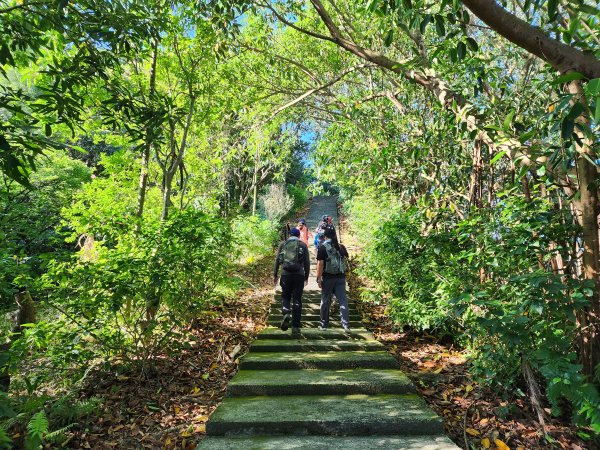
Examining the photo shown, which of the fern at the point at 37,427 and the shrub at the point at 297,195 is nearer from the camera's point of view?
the fern at the point at 37,427

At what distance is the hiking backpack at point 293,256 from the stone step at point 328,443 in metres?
2.90

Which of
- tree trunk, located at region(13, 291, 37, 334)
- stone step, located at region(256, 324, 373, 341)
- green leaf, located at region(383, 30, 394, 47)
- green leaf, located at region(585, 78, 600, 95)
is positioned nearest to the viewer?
green leaf, located at region(585, 78, 600, 95)

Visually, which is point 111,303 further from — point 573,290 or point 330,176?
point 330,176

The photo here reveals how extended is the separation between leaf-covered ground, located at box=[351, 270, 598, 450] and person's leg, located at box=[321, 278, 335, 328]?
1.37 m

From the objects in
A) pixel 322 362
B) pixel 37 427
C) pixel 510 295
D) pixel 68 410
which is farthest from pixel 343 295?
pixel 37 427

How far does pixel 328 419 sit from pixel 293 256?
289cm

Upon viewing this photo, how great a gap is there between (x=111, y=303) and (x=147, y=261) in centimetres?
60

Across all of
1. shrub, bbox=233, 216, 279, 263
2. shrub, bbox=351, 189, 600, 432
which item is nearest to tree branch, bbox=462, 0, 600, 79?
shrub, bbox=351, 189, 600, 432

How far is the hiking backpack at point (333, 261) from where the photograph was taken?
634 centimetres

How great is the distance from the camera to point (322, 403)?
13.0 feet

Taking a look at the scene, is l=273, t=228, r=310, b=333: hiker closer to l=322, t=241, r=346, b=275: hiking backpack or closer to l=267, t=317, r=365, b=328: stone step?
l=322, t=241, r=346, b=275: hiking backpack

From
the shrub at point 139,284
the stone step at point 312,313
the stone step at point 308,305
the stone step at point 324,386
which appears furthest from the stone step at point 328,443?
the stone step at point 308,305

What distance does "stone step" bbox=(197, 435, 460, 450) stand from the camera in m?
3.23

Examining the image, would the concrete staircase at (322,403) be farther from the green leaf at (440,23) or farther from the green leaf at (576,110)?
the green leaf at (440,23)
